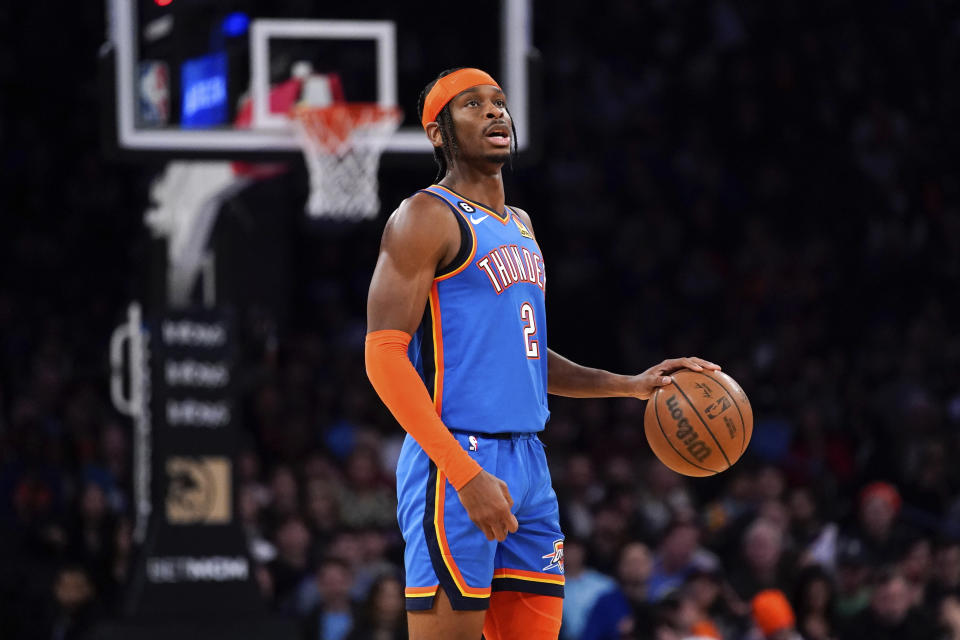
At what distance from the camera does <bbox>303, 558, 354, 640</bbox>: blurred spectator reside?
28.0ft

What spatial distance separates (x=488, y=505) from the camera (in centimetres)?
346

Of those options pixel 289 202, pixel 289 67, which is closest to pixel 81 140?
pixel 289 202

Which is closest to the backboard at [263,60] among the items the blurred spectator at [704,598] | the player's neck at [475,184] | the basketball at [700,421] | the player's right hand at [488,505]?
Result: the blurred spectator at [704,598]

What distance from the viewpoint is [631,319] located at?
13.8 m

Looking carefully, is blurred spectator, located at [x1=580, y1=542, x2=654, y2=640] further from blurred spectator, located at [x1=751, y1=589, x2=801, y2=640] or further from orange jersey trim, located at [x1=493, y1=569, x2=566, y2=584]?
orange jersey trim, located at [x1=493, y1=569, x2=566, y2=584]

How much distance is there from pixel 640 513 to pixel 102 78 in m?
4.54

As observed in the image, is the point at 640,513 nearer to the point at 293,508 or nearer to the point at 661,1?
the point at 293,508

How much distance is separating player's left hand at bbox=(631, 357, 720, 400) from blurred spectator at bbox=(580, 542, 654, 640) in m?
4.28

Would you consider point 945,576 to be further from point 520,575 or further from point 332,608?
point 520,575

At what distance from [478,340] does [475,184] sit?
44 cm

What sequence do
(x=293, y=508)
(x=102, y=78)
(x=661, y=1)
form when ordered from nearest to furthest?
(x=102, y=78)
(x=293, y=508)
(x=661, y=1)

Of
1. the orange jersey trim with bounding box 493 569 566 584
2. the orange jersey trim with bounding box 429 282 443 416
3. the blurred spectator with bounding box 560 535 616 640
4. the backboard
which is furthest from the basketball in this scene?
the blurred spectator with bounding box 560 535 616 640

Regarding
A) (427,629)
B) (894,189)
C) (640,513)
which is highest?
(894,189)

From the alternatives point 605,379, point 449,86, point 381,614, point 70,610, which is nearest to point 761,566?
point 381,614
